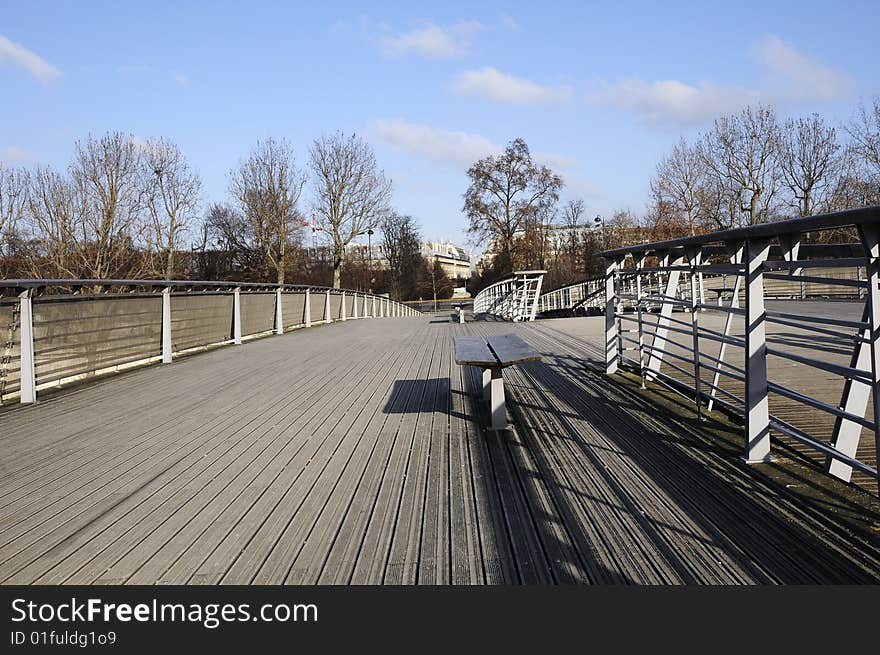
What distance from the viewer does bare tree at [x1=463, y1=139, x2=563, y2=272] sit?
41.6 m

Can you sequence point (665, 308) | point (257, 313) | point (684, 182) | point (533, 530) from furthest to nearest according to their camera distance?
point (684, 182)
point (257, 313)
point (665, 308)
point (533, 530)

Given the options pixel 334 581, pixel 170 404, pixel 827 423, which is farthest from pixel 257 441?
pixel 827 423

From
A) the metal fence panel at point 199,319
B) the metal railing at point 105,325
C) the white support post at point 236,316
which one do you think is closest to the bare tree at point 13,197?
the metal railing at point 105,325

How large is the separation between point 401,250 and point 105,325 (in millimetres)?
60704

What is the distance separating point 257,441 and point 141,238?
3074 centimetres

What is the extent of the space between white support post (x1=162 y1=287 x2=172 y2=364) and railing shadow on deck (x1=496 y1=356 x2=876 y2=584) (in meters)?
5.54

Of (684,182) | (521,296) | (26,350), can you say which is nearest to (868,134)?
(684,182)

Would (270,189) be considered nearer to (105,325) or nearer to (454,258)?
(105,325)

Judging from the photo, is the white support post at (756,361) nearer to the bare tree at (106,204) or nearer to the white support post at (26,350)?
the white support post at (26,350)

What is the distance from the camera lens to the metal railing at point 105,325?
6027 millimetres

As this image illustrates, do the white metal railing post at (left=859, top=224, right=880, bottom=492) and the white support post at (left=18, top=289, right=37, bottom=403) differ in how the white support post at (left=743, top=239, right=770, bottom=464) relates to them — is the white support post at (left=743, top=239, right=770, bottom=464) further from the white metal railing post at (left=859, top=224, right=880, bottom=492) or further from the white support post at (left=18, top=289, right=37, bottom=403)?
the white support post at (left=18, top=289, right=37, bottom=403)

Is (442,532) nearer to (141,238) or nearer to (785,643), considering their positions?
(785,643)

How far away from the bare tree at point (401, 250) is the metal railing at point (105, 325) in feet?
176

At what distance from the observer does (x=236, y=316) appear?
11852 mm
